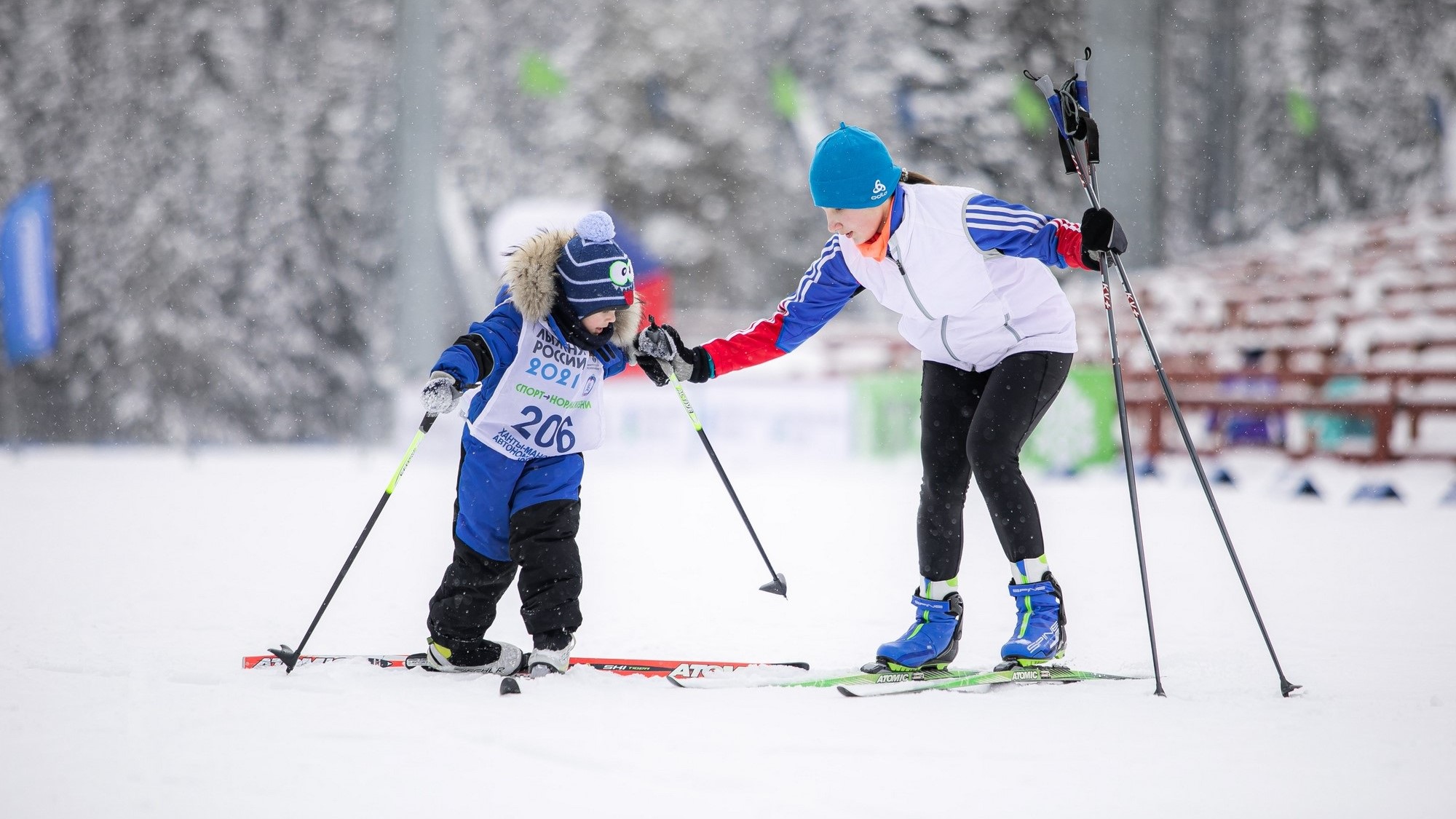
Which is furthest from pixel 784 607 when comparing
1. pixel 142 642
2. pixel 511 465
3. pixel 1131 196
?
pixel 1131 196

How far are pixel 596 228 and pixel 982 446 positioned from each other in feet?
4.22

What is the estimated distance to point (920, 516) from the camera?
11.6 ft

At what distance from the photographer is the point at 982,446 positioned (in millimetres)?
3281

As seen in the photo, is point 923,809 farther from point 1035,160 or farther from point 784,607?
point 1035,160

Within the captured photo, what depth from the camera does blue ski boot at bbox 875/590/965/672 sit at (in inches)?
132

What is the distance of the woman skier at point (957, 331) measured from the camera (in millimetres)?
3227

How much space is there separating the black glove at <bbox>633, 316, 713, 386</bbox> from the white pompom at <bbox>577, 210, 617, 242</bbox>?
0.96 ft

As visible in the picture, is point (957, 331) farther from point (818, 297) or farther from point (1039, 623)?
point (1039, 623)

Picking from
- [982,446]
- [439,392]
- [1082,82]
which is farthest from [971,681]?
[1082,82]

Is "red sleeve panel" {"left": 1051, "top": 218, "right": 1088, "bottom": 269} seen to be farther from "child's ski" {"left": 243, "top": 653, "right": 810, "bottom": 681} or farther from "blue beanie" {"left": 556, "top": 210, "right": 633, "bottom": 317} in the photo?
"child's ski" {"left": 243, "top": 653, "right": 810, "bottom": 681}

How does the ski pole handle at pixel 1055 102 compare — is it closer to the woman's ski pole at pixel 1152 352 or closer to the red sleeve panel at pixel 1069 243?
the woman's ski pole at pixel 1152 352

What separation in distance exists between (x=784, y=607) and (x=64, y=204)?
69.6 feet

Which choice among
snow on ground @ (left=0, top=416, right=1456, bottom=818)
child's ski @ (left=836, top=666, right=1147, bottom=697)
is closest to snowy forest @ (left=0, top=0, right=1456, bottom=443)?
snow on ground @ (left=0, top=416, right=1456, bottom=818)

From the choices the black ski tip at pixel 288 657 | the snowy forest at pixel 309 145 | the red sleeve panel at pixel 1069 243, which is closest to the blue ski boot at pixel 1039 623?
the red sleeve panel at pixel 1069 243
